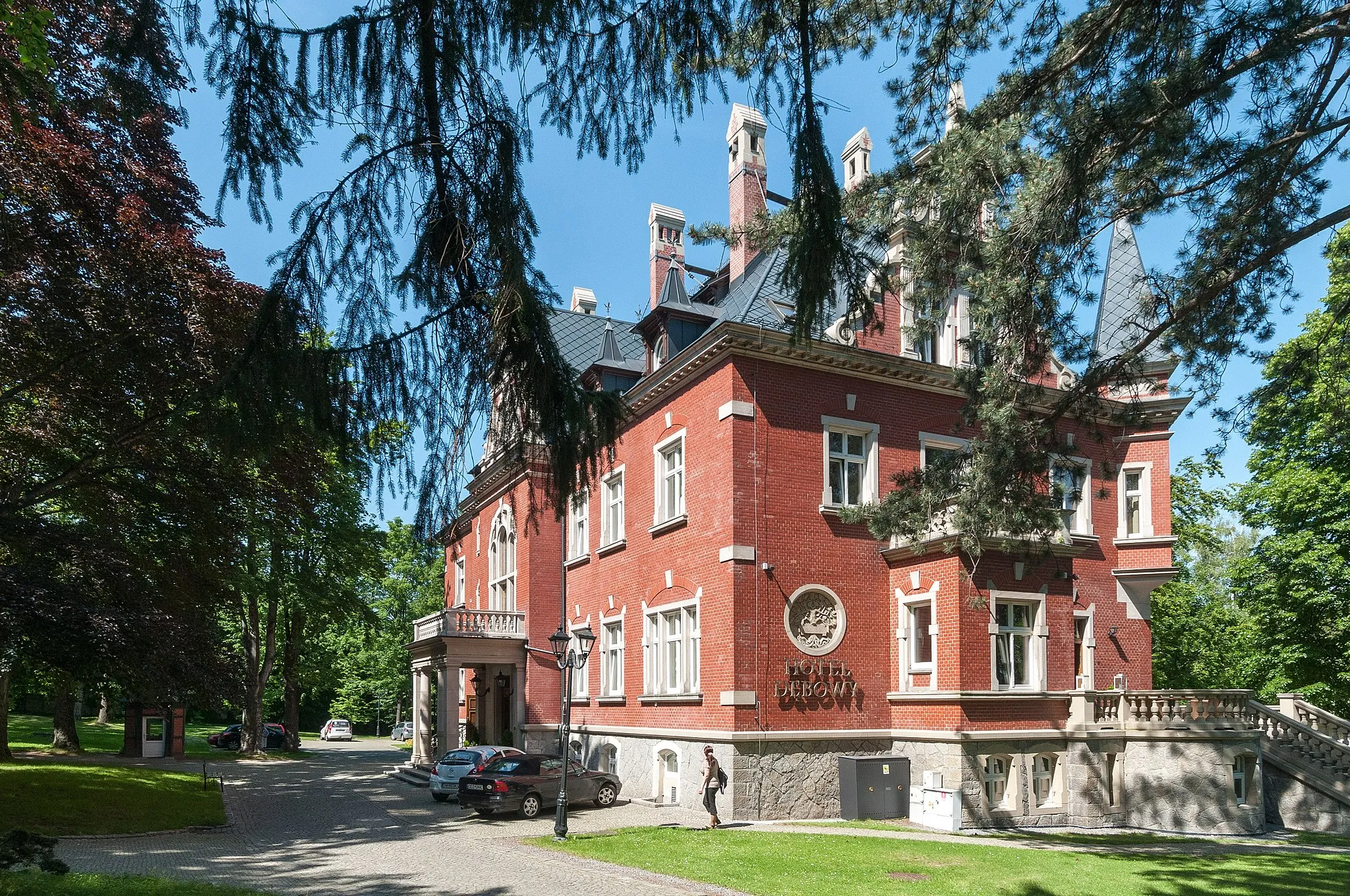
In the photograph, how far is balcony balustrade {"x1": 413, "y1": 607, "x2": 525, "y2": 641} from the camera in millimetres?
30266

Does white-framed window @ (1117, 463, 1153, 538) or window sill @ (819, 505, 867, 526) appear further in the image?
white-framed window @ (1117, 463, 1153, 538)

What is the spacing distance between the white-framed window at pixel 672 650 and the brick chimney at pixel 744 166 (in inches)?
372

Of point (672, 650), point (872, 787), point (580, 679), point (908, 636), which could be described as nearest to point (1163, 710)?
point (908, 636)

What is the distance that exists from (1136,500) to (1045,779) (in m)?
8.27

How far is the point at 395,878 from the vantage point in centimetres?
1395

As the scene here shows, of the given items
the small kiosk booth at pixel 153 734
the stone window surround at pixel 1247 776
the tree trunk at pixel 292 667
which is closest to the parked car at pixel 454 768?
the stone window surround at pixel 1247 776

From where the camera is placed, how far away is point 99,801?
2114 cm

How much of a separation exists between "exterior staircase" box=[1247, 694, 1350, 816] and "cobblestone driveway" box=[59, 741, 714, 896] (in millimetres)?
13965

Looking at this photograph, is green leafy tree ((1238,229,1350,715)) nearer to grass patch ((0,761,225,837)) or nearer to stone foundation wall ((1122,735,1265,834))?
stone foundation wall ((1122,735,1265,834))

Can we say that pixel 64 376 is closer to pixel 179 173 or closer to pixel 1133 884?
pixel 179 173

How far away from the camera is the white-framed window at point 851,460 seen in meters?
22.9

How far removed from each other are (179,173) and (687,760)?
49.4 feet

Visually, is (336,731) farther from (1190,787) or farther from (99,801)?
(1190,787)

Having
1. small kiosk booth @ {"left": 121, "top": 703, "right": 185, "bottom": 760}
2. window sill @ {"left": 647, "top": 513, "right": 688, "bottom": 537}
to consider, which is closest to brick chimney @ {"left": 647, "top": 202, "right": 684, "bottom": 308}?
window sill @ {"left": 647, "top": 513, "right": 688, "bottom": 537}
